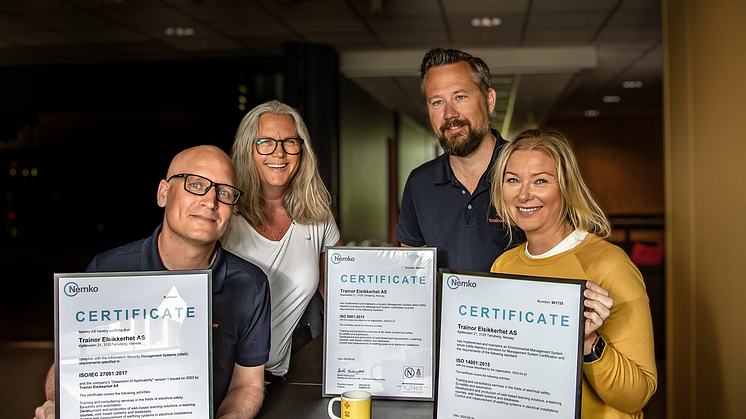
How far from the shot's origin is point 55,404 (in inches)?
52.9

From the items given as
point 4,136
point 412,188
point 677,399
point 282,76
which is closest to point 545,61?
point 282,76

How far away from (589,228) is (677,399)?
2.58m

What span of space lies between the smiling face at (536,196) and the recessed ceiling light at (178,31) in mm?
4951

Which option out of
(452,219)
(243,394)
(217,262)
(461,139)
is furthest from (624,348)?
(217,262)

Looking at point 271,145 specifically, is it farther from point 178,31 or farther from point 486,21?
point 178,31

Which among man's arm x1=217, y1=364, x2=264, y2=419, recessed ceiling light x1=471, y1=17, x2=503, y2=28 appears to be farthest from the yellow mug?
recessed ceiling light x1=471, y1=17, x2=503, y2=28

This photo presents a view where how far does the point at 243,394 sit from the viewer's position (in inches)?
63.9

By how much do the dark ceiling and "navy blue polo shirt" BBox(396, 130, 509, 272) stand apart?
3.22 m

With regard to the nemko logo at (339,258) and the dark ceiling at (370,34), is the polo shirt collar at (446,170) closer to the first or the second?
the nemko logo at (339,258)

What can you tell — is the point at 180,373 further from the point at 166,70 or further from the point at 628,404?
the point at 166,70

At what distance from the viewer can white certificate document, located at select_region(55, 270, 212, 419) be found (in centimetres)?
136

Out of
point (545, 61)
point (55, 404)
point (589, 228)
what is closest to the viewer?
point (55, 404)

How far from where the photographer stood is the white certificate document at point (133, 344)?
4.46 feet

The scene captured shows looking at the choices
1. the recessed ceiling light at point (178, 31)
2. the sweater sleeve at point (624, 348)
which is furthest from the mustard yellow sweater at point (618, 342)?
the recessed ceiling light at point (178, 31)
